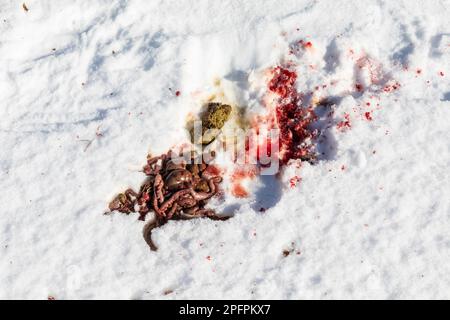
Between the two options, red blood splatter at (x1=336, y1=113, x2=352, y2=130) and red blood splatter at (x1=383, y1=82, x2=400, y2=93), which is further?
red blood splatter at (x1=383, y1=82, x2=400, y2=93)

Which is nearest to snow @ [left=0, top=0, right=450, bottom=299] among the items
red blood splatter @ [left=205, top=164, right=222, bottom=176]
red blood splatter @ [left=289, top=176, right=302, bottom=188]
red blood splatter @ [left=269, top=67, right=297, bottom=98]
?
red blood splatter @ [left=289, top=176, right=302, bottom=188]

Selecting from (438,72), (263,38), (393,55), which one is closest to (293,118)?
(263,38)

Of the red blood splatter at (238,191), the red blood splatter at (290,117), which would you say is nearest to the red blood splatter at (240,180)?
the red blood splatter at (238,191)

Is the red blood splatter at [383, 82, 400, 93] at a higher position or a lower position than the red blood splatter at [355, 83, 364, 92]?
lower

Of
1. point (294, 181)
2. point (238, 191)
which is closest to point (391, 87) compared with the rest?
point (294, 181)

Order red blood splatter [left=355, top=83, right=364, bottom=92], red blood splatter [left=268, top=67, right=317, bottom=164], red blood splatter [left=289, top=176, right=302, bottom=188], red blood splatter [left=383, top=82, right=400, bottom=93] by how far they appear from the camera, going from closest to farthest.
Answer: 1. red blood splatter [left=289, top=176, right=302, bottom=188]
2. red blood splatter [left=268, top=67, right=317, bottom=164]
3. red blood splatter [left=383, top=82, right=400, bottom=93]
4. red blood splatter [left=355, top=83, right=364, bottom=92]

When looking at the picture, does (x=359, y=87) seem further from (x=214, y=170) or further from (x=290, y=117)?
(x=214, y=170)

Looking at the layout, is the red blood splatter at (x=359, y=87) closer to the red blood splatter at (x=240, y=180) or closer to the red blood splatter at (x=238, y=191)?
the red blood splatter at (x=240, y=180)

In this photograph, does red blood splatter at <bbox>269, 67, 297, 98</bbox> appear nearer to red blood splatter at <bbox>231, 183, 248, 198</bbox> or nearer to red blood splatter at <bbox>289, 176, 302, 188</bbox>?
red blood splatter at <bbox>289, 176, 302, 188</bbox>
